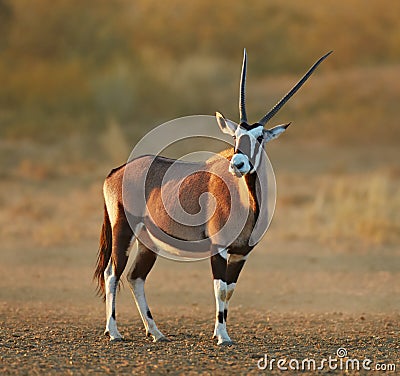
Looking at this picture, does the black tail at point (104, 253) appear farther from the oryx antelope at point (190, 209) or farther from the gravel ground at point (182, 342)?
the gravel ground at point (182, 342)

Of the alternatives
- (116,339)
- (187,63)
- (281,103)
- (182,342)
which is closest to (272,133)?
(281,103)

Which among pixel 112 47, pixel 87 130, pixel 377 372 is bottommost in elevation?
pixel 377 372

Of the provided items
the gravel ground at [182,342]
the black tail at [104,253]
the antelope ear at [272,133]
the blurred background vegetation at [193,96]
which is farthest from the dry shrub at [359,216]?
the antelope ear at [272,133]

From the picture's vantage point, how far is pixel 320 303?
11883 mm

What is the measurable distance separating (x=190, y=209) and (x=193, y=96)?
32.3 m

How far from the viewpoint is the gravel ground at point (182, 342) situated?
727 centimetres

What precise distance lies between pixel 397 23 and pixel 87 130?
21912 mm

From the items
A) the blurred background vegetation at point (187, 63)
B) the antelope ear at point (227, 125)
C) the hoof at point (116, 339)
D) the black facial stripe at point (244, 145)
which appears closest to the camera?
the black facial stripe at point (244, 145)

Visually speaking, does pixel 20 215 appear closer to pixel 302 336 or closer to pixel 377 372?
pixel 302 336

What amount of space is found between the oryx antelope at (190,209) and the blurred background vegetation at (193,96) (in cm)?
781

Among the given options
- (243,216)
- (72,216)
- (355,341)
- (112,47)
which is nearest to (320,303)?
(355,341)

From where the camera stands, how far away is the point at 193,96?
1596 inches

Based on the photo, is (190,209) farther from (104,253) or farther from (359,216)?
(359,216)

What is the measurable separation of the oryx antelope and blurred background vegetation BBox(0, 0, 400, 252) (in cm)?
781
